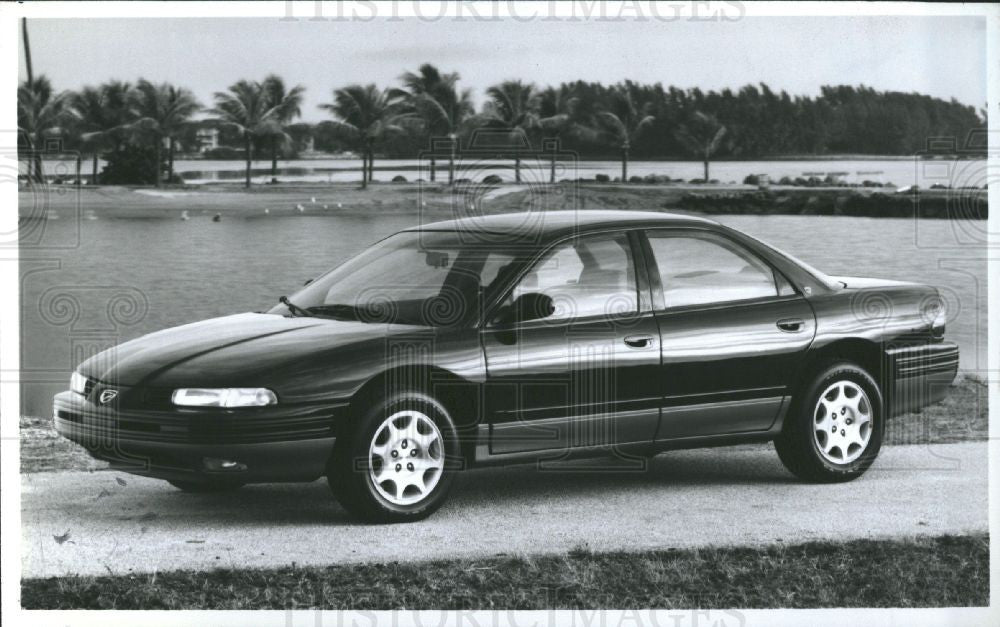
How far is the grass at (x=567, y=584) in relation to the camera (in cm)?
654

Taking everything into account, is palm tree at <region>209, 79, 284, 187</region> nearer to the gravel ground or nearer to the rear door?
the gravel ground

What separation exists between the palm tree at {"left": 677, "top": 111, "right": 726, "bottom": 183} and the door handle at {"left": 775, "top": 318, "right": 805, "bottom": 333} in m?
1.95

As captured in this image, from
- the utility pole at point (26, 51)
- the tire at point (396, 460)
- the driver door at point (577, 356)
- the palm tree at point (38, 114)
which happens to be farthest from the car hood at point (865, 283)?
the utility pole at point (26, 51)

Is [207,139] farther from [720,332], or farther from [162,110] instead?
[720,332]

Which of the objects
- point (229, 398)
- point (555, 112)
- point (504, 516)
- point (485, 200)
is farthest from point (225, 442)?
point (555, 112)

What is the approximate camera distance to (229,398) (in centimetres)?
667

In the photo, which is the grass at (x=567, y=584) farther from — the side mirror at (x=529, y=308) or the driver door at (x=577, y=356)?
the side mirror at (x=529, y=308)

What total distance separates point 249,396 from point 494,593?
5.26ft

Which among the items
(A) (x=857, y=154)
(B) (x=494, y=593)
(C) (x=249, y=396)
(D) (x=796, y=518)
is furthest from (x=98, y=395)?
(A) (x=857, y=154)

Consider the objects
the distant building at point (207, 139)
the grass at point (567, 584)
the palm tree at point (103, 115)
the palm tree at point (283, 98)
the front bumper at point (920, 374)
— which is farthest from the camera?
the distant building at point (207, 139)

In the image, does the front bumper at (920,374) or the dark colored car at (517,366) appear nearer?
the dark colored car at (517,366)

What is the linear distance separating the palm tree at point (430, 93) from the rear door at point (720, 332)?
1.93 m

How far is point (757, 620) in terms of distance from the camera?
683 cm

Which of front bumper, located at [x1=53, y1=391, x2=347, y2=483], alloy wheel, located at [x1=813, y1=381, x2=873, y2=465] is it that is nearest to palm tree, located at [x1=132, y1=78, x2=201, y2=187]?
front bumper, located at [x1=53, y1=391, x2=347, y2=483]
